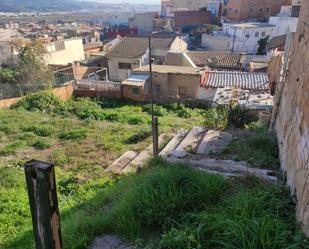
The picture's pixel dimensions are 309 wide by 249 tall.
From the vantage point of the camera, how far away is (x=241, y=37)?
3275 cm

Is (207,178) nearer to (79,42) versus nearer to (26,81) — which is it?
(26,81)

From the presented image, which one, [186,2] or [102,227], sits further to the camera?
[186,2]

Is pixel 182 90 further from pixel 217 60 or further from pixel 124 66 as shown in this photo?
pixel 124 66

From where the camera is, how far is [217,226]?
2.95 meters

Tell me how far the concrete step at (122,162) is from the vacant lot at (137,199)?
13.4 inches

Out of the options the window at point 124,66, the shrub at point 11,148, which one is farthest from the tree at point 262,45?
the shrub at point 11,148

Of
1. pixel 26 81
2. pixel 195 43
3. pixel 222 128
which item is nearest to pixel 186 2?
pixel 195 43

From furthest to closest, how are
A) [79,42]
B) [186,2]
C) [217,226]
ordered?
[186,2]
[79,42]
[217,226]

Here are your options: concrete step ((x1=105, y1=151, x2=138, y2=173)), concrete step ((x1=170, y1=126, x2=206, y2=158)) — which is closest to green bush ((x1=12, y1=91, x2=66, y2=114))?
concrete step ((x1=105, y1=151, x2=138, y2=173))

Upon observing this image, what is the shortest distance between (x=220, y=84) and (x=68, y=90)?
8.98 meters

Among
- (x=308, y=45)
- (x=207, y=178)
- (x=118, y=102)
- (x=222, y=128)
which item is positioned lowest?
(x=118, y=102)

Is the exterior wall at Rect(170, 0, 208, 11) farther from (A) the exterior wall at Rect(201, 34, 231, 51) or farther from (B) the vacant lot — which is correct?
(B) the vacant lot

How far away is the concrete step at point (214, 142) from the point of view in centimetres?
608

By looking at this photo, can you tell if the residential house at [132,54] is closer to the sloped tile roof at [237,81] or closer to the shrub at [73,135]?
the sloped tile roof at [237,81]
